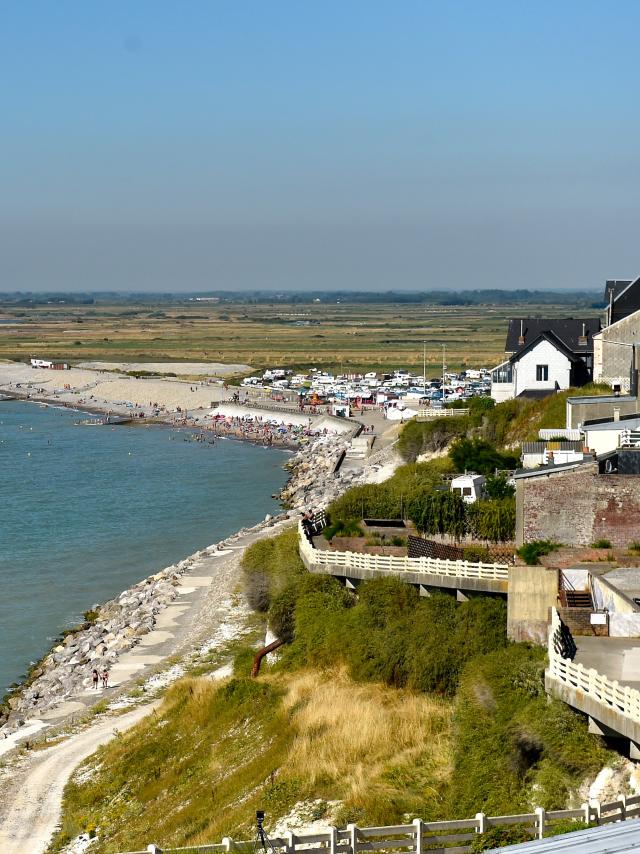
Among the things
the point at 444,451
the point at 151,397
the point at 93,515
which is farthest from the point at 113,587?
the point at 151,397

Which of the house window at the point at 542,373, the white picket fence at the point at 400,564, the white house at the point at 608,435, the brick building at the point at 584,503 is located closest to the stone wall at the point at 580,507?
the brick building at the point at 584,503

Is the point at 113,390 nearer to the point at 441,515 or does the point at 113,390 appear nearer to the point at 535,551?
the point at 441,515

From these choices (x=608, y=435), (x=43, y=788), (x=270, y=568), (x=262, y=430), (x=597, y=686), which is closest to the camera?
(x=597, y=686)

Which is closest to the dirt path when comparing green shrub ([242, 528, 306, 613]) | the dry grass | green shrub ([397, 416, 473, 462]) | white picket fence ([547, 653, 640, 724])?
green shrub ([242, 528, 306, 613])

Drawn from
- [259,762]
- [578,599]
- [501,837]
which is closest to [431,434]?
[578,599]

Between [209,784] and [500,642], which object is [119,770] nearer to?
[209,784]

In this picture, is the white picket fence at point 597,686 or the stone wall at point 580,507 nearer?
A: the white picket fence at point 597,686

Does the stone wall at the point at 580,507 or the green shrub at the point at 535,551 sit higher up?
the stone wall at the point at 580,507

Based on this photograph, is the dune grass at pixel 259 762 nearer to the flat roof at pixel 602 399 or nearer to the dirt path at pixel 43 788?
the dirt path at pixel 43 788
